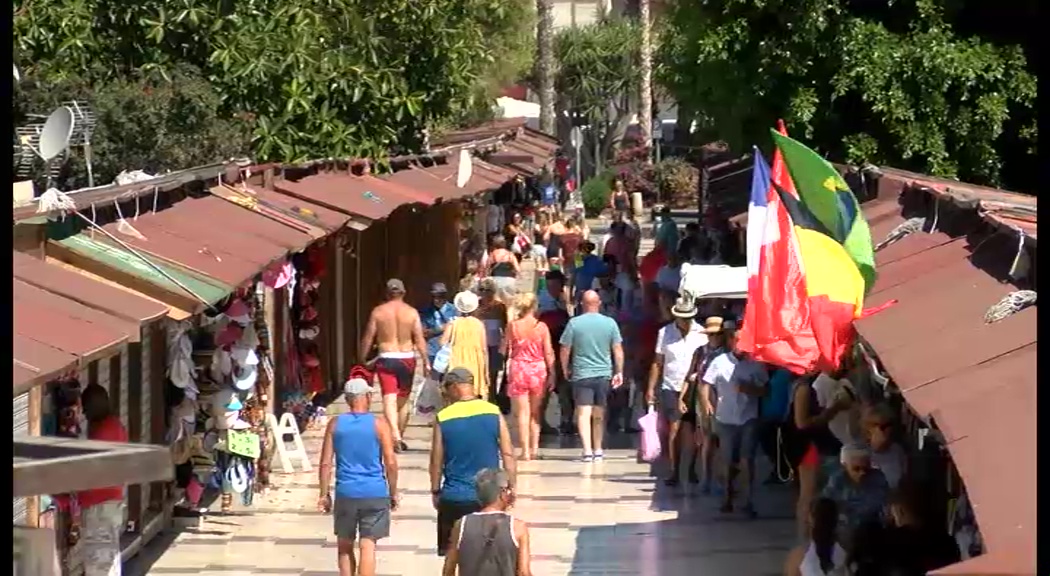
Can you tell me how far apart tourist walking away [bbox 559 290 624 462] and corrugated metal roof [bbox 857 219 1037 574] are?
13.3 ft

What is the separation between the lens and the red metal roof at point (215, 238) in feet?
36.3

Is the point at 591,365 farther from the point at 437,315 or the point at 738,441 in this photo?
→ the point at 437,315

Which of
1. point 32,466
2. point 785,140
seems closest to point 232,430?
point 785,140

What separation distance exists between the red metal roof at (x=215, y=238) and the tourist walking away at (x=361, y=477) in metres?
1.11

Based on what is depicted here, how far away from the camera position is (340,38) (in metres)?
24.3

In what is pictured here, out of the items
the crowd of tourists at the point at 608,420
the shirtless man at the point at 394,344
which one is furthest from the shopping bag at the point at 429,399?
the shirtless man at the point at 394,344

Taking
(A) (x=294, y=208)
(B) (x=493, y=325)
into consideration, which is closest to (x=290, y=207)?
(A) (x=294, y=208)

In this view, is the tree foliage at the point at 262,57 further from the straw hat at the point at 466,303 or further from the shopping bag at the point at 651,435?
the shopping bag at the point at 651,435

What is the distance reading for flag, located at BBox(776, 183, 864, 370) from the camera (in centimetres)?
989

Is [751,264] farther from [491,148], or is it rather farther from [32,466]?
[491,148]

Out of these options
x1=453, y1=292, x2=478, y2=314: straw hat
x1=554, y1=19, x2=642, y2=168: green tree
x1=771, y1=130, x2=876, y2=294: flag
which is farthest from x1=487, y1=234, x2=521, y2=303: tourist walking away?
x1=554, y1=19, x2=642, y2=168: green tree

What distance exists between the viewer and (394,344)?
1584 centimetres

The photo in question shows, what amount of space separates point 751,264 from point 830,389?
1.58 m

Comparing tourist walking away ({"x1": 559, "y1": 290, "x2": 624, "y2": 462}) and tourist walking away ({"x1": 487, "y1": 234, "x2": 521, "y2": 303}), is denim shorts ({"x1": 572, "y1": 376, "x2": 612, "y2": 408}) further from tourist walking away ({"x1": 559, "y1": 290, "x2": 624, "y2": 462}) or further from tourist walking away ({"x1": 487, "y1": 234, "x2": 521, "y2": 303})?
tourist walking away ({"x1": 487, "y1": 234, "x2": 521, "y2": 303})
